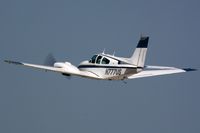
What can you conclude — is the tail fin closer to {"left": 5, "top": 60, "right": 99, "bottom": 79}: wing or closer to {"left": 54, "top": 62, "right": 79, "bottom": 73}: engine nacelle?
{"left": 5, "top": 60, "right": 99, "bottom": 79}: wing

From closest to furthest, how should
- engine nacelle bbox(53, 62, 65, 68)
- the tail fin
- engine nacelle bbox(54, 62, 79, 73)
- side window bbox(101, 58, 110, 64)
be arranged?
1. the tail fin
2. side window bbox(101, 58, 110, 64)
3. engine nacelle bbox(54, 62, 79, 73)
4. engine nacelle bbox(53, 62, 65, 68)

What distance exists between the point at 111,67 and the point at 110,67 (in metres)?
0.17

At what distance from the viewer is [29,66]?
10381 centimetres

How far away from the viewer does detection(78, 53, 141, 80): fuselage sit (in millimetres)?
101688

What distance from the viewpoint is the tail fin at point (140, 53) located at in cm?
10200

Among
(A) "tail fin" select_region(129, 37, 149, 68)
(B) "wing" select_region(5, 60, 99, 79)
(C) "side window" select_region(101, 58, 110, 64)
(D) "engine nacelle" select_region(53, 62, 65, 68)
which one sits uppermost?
(A) "tail fin" select_region(129, 37, 149, 68)

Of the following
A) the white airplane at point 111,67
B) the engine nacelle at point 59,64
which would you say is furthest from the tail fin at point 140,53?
the engine nacelle at point 59,64

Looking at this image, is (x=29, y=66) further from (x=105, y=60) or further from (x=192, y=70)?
(x=192, y=70)

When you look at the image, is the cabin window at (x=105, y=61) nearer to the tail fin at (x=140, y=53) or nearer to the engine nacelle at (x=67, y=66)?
the tail fin at (x=140, y=53)

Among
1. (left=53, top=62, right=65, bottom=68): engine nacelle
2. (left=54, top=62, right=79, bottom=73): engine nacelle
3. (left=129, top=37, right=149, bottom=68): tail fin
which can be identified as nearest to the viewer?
(left=129, top=37, right=149, bottom=68): tail fin

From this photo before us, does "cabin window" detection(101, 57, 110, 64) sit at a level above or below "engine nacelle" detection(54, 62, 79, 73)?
above

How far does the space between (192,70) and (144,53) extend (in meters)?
9.30

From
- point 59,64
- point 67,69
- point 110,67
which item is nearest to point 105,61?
point 110,67

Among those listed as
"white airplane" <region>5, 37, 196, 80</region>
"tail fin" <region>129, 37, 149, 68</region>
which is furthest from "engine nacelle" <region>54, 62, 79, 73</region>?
"tail fin" <region>129, 37, 149, 68</region>
